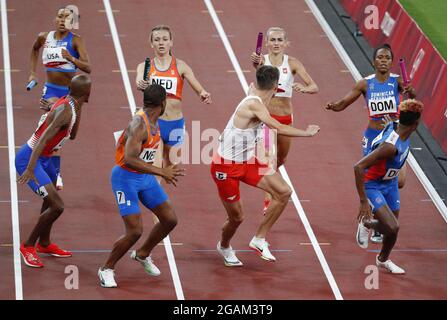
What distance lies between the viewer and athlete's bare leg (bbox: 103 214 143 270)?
1284 centimetres

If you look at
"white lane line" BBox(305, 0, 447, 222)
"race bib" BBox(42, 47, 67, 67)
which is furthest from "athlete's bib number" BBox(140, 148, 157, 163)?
"white lane line" BBox(305, 0, 447, 222)

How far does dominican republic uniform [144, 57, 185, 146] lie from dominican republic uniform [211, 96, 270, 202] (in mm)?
1408

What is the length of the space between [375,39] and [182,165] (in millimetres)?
5541

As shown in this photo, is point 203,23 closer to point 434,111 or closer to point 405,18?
point 405,18

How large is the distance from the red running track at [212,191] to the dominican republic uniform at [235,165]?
41.1 inches

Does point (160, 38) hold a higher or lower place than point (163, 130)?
higher

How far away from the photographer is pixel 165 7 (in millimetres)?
22156

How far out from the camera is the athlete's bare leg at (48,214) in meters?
13.4

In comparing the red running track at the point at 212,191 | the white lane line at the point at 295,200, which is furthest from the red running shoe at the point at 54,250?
the white lane line at the point at 295,200

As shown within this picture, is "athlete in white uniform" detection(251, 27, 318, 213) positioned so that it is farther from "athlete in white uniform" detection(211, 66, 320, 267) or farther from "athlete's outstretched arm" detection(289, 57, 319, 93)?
"athlete in white uniform" detection(211, 66, 320, 267)

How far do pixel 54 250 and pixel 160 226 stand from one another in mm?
1543

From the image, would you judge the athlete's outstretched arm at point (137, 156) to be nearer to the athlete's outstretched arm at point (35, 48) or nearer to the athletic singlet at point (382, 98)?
the athletic singlet at point (382, 98)
